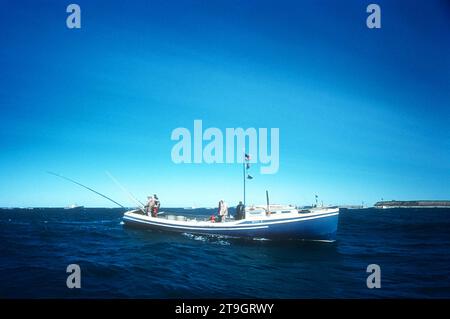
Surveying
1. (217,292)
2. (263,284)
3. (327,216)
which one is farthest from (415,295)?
(327,216)

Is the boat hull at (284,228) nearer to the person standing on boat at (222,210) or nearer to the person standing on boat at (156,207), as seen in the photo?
the person standing on boat at (222,210)

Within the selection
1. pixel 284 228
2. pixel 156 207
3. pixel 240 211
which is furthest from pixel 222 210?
pixel 156 207

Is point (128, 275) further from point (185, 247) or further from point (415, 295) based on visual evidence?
point (415, 295)

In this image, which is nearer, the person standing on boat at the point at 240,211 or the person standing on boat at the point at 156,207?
the person standing on boat at the point at 240,211

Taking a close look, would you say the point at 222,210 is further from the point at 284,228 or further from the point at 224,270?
the point at 224,270

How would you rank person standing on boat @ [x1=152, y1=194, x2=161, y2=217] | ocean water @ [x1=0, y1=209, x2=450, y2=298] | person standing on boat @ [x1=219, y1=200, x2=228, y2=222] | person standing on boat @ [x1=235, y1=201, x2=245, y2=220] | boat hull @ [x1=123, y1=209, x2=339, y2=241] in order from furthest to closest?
person standing on boat @ [x1=152, y1=194, x2=161, y2=217] < person standing on boat @ [x1=219, y1=200, x2=228, y2=222] < person standing on boat @ [x1=235, y1=201, x2=245, y2=220] < boat hull @ [x1=123, y1=209, x2=339, y2=241] < ocean water @ [x1=0, y1=209, x2=450, y2=298]

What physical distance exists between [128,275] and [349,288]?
28.0 feet

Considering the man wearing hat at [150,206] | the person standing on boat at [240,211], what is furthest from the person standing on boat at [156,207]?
the person standing on boat at [240,211]

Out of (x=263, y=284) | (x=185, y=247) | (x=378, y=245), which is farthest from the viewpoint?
(x=378, y=245)

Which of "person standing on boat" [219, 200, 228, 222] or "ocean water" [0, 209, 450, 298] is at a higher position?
"person standing on boat" [219, 200, 228, 222]

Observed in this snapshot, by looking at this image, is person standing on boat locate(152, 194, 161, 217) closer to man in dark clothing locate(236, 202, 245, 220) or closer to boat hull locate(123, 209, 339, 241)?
boat hull locate(123, 209, 339, 241)

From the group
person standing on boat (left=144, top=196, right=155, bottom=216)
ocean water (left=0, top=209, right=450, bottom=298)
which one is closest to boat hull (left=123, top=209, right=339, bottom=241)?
ocean water (left=0, top=209, right=450, bottom=298)

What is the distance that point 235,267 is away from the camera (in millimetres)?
12836
